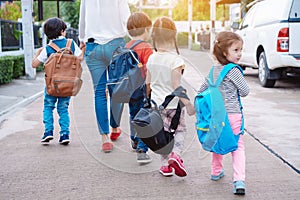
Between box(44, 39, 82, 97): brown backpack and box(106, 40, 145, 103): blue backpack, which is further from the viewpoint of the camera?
box(44, 39, 82, 97): brown backpack

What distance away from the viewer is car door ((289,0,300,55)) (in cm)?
880

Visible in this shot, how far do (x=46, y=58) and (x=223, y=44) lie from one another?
2309mm

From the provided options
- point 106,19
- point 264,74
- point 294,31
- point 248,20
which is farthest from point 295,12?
point 106,19

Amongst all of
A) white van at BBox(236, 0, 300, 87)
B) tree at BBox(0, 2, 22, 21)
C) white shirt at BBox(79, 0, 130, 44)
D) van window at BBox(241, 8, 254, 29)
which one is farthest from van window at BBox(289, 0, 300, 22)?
tree at BBox(0, 2, 22, 21)

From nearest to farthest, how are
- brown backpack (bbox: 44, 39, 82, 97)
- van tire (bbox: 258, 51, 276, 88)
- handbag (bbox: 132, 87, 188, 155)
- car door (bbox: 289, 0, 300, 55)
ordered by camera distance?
handbag (bbox: 132, 87, 188, 155) → brown backpack (bbox: 44, 39, 82, 97) → car door (bbox: 289, 0, 300, 55) → van tire (bbox: 258, 51, 276, 88)

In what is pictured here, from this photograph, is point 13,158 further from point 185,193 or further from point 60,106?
point 185,193

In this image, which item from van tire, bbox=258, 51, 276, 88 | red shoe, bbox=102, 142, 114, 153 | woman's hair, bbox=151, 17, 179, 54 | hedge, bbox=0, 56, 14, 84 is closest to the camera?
woman's hair, bbox=151, 17, 179, 54

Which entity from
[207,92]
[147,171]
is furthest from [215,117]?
[147,171]

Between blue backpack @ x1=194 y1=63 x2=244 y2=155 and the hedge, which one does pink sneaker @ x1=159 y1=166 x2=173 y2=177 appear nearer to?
blue backpack @ x1=194 y1=63 x2=244 y2=155

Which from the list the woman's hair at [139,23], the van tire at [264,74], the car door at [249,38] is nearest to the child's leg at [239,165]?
the woman's hair at [139,23]

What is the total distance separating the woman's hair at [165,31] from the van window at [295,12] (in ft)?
18.4

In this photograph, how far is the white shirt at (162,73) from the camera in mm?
3836

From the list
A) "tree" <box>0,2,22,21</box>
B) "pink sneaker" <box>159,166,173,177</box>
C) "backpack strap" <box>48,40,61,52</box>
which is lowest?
"pink sneaker" <box>159,166,173,177</box>

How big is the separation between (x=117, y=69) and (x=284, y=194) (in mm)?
1908
